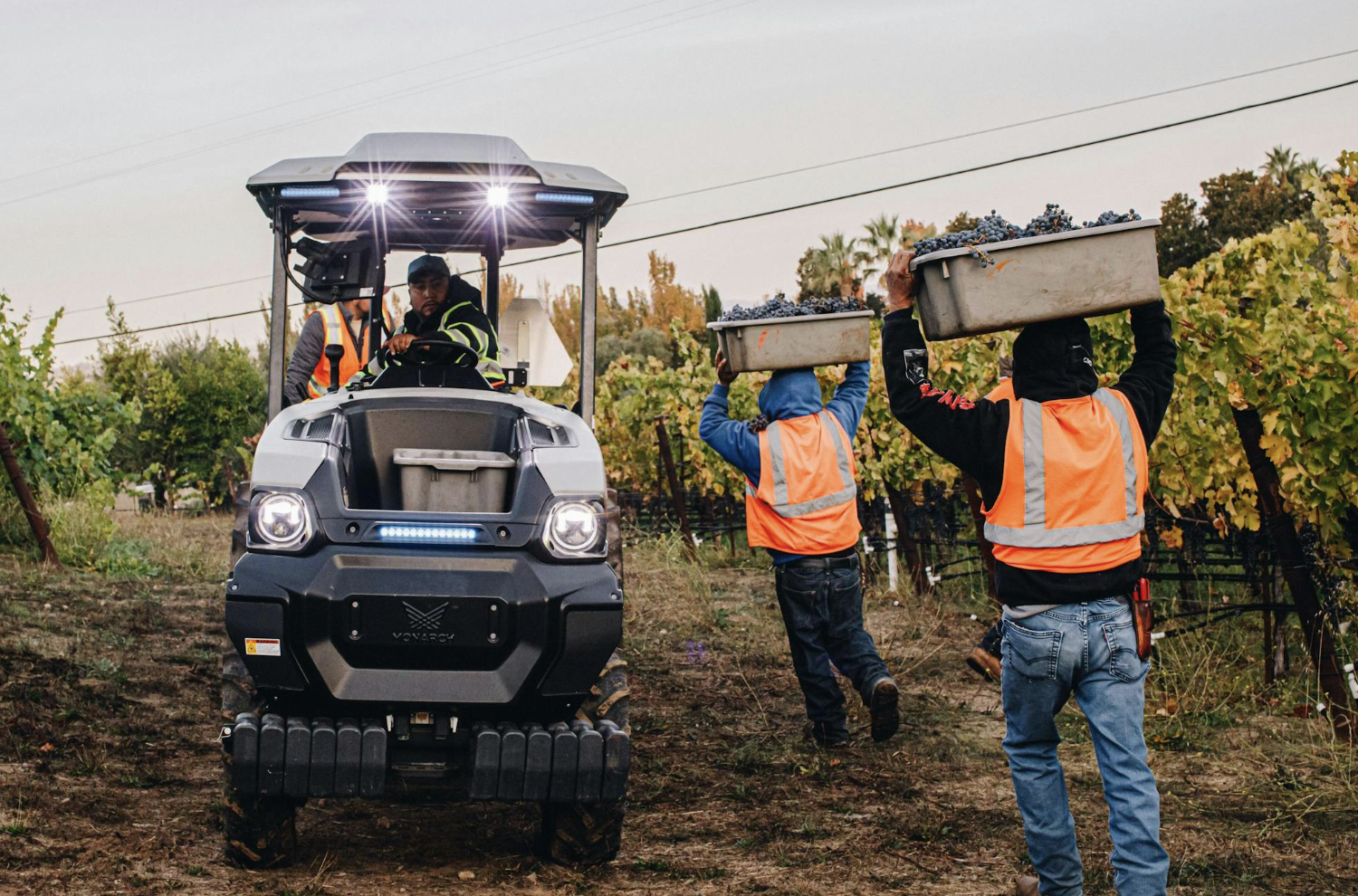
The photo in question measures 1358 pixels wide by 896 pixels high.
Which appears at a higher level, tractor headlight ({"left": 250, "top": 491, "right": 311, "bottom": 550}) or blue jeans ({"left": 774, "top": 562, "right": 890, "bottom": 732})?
tractor headlight ({"left": 250, "top": 491, "right": 311, "bottom": 550})

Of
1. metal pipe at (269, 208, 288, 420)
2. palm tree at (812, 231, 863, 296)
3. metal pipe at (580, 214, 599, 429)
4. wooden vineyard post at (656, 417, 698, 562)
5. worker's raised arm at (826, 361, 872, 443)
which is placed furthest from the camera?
palm tree at (812, 231, 863, 296)

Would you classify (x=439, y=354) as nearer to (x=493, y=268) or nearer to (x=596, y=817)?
(x=493, y=268)

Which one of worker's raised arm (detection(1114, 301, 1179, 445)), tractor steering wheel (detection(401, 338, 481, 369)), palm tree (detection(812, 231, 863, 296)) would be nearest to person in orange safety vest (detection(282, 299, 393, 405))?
tractor steering wheel (detection(401, 338, 481, 369))

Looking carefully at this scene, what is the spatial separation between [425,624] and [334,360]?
6.06 ft

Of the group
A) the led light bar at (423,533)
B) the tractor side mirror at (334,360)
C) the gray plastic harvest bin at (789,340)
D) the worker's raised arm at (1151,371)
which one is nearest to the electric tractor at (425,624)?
the led light bar at (423,533)

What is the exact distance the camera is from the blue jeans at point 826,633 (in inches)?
252

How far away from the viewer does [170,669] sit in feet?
26.7

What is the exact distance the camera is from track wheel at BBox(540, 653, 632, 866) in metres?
4.64

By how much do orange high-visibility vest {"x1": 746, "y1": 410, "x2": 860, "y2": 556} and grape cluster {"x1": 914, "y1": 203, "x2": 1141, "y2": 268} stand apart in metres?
2.71

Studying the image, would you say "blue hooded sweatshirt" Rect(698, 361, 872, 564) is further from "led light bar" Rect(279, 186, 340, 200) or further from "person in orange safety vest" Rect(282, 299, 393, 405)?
"led light bar" Rect(279, 186, 340, 200)

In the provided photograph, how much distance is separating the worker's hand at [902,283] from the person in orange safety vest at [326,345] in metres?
2.89

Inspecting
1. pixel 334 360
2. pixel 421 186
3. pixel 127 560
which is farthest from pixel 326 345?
pixel 127 560

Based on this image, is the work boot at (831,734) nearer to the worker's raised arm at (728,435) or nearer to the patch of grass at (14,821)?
the worker's raised arm at (728,435)

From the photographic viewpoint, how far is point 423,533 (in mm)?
4332
